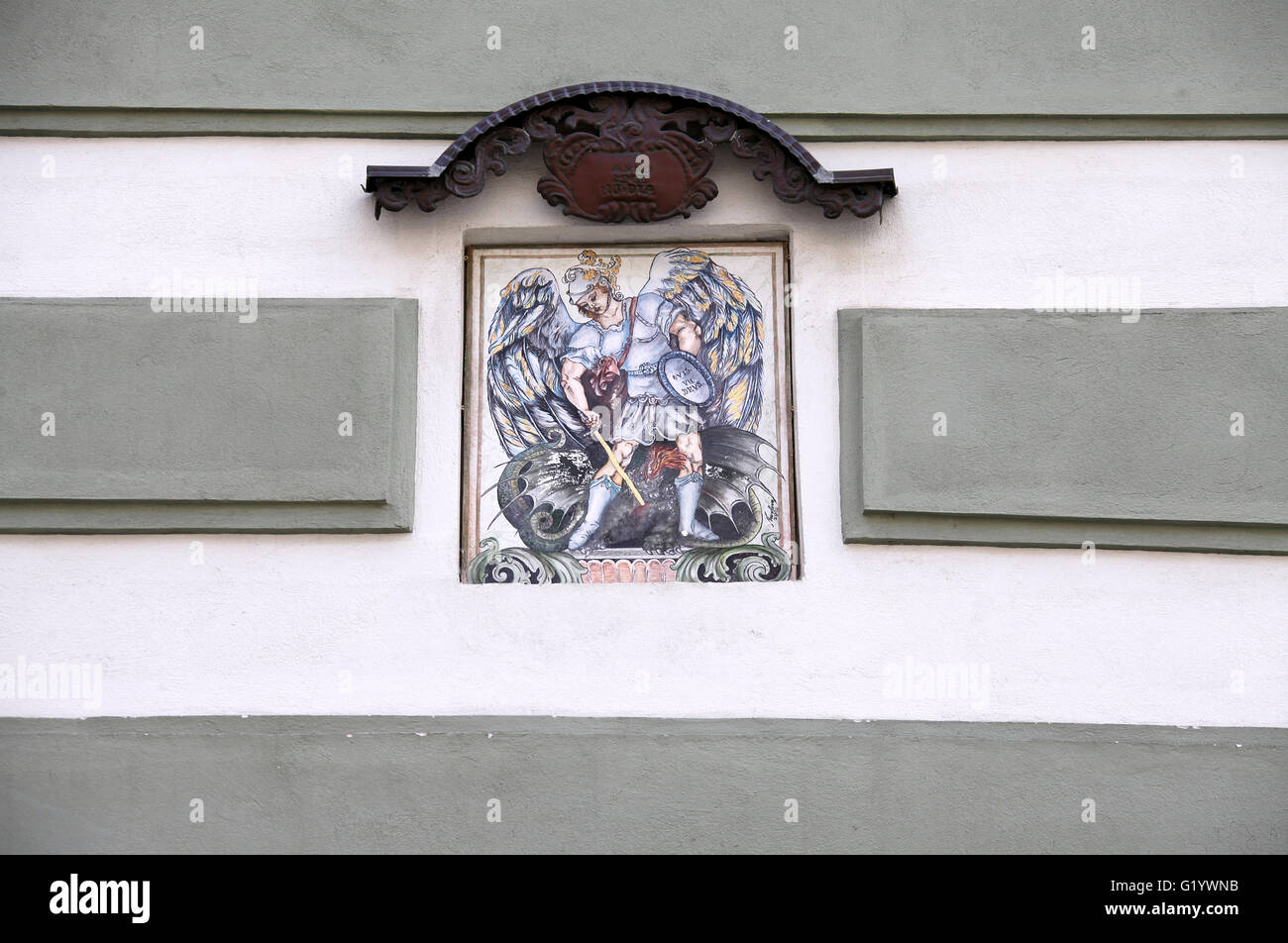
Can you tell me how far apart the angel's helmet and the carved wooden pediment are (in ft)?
0.77

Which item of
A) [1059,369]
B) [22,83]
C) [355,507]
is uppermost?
[22,83]

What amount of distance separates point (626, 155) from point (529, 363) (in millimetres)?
881

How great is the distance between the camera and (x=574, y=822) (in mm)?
6078

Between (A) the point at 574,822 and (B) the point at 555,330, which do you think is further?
(B) the point at 555,330

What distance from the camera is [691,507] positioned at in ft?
21.6

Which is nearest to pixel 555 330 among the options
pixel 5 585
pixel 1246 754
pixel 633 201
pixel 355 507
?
pixel 633 201

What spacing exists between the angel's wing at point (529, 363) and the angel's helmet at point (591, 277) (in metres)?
0.07

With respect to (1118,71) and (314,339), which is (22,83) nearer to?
(314,339)

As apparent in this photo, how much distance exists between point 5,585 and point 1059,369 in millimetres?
3953

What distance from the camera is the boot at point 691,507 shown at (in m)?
6.55
